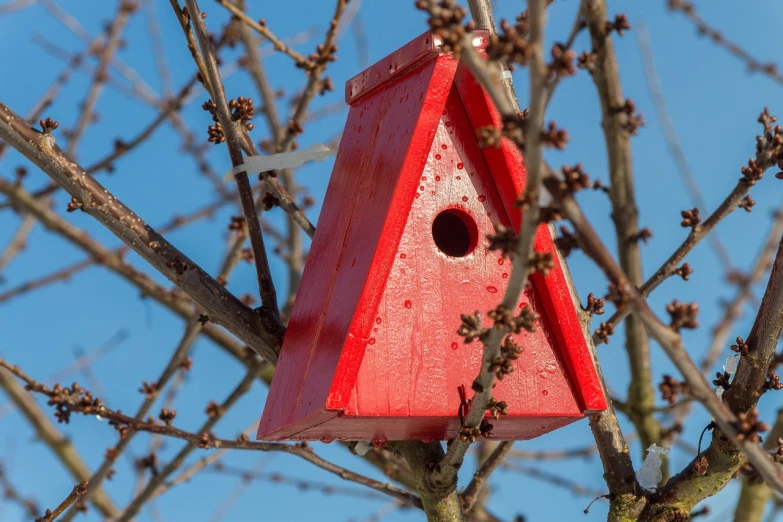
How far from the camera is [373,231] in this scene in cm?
189

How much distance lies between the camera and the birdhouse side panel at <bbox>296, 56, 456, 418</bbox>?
1791 millimetres

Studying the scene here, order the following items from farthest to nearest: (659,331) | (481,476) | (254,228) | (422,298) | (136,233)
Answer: (481,476)
(254,228)
(136,233)
(422,298)
(659,331)

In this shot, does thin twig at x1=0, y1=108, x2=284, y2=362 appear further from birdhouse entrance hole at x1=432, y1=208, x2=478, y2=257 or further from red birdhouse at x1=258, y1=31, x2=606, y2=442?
birdhouse entrance hole at x1=432, y1=208, x2=478, y2=257

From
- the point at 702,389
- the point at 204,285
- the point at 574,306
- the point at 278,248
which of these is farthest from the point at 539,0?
the point at 278,248

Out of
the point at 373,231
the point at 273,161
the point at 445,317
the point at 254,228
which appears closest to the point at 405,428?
the point at 445,317

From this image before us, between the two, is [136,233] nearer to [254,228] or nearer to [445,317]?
[254,228]

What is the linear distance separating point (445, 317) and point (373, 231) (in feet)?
0.84

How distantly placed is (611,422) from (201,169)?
3155mm

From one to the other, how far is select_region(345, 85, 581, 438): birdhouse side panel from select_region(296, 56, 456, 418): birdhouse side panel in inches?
1.4

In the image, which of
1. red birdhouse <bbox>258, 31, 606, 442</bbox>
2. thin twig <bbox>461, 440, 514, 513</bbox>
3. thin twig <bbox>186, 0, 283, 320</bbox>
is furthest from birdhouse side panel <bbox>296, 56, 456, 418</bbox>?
thin twig <bbox>461, 440, 514, 513</bbox>

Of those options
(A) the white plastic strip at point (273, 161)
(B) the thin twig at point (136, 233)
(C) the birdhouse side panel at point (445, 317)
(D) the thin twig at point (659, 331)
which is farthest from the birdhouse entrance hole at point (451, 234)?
(D) the thin twig at point (659, 331)

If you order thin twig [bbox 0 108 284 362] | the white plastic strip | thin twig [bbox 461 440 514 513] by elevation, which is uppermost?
the white plastic strip

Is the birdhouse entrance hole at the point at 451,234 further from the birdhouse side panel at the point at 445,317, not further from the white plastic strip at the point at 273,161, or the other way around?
the white plastic strip at the point at 273,161

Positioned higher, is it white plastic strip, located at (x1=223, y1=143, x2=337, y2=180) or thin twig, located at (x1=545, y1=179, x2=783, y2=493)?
white plastic strip, located at (x1=223, y1=143, x2=337, y2=180)
